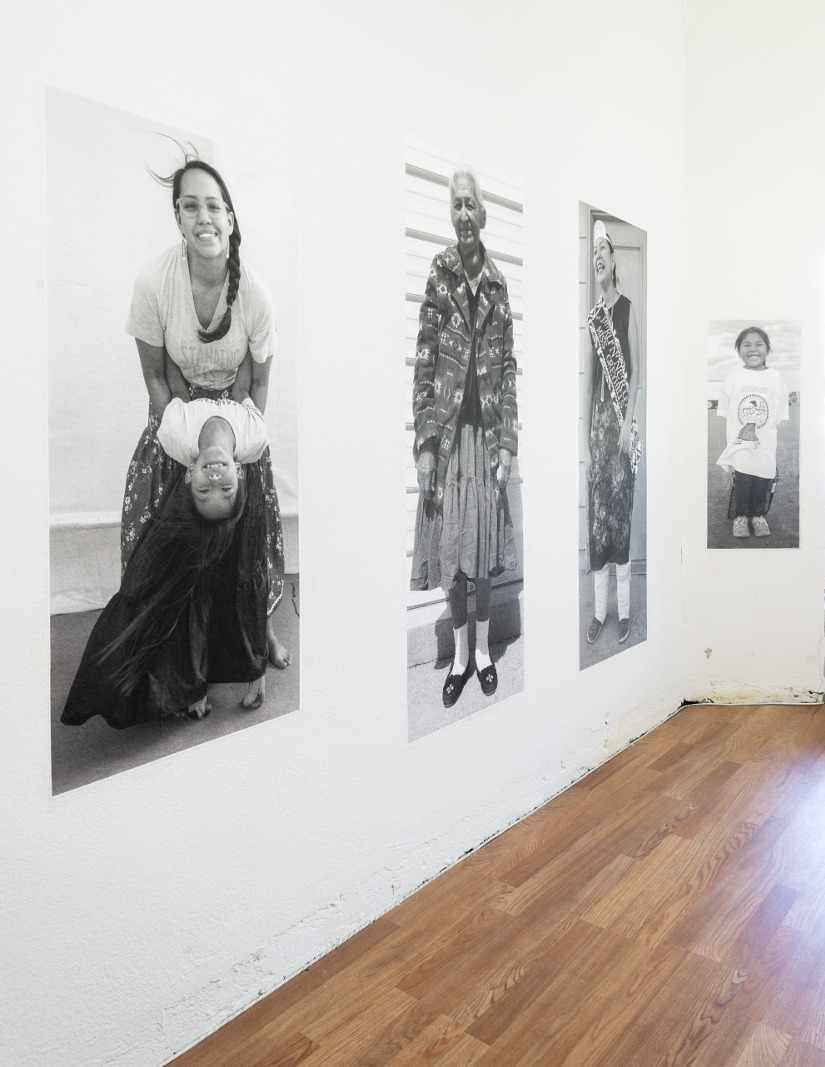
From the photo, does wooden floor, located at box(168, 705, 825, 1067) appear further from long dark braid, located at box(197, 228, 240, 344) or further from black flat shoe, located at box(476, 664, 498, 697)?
long dark braid, located at box(197, 228, 240, 344)

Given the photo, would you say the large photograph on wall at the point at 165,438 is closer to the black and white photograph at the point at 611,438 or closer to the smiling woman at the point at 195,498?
the smiling woman at the point at 195,498

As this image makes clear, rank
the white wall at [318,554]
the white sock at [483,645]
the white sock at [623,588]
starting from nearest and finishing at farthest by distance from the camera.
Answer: the white wall at [318,554] < the white sock at [483,645] < the white sock at [623,588]

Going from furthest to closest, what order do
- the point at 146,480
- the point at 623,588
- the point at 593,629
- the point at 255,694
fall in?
the point at 623,588, the point at 593,629, the point at 255,694, the point at 146,480

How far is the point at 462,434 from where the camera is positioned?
2639 millimetres

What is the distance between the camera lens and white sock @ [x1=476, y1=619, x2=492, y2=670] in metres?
2.76

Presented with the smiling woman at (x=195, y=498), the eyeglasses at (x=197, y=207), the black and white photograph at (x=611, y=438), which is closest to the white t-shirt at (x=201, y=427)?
the smiling woman at (x=195, y=498)

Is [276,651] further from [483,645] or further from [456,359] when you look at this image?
[456,359]

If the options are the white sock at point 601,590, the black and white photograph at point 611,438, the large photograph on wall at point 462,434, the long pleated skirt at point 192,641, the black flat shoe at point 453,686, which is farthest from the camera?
the white sock at point 601,590

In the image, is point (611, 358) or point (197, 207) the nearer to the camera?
point (197, 207)

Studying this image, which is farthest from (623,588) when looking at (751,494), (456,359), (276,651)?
(276,651)

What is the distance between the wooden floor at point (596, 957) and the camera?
1.84 meters

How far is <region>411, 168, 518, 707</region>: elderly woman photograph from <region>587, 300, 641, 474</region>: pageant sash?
2.27ft

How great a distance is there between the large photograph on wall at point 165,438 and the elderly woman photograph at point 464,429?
1.83ft

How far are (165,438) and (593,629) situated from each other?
220 cm
